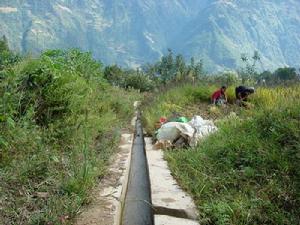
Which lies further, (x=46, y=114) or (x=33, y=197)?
Result: (x=46, y=114)

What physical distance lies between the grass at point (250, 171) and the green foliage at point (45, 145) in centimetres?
116

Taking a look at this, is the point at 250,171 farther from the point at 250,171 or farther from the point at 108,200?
the point at 108,200

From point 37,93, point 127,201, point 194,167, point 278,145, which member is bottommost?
point 127,201

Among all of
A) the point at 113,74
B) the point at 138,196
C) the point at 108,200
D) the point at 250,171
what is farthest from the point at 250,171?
the point at 113,74

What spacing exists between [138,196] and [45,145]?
126cm

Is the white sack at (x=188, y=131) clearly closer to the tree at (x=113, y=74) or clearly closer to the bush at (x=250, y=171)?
the bush at (x=250, y=171)

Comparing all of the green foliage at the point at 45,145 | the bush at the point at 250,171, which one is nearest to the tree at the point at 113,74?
the green foliage at the point at 45,145

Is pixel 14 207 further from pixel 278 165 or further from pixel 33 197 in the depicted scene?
pixel 278 165

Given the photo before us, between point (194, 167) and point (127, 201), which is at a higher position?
point (194, 167)

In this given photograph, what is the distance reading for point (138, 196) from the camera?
15.9 ft

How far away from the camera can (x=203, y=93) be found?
43.3ft

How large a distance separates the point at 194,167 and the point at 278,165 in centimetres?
114

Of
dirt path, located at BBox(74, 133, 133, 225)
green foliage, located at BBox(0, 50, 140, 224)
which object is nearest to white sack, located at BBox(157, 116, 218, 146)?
green foliage, located at BBox(0, 50, 140, 224)

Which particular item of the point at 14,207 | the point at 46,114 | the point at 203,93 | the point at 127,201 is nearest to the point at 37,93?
the point at 46,114
